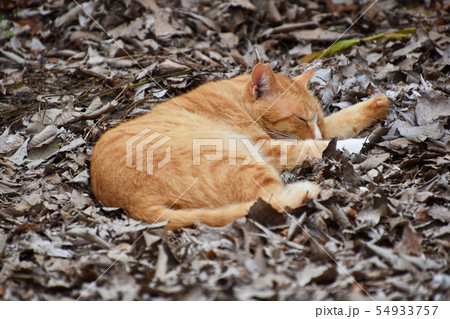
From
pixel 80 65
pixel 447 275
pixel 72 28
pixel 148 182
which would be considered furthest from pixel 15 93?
pixel 447 275

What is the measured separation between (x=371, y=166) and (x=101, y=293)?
2.10 meters

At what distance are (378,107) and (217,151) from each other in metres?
1.72

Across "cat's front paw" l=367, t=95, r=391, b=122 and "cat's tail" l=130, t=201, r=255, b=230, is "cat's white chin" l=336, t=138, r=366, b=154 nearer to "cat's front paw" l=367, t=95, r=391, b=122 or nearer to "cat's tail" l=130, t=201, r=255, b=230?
"cat's front paw" l=367, t=95, r=391, b=122

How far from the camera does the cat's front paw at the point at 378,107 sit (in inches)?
165

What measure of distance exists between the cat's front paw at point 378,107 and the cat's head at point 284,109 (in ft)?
1.64

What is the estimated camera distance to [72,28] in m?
6.02

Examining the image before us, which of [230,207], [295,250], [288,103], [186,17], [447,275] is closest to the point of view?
[447,275]

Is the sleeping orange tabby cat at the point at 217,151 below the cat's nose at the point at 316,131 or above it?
above

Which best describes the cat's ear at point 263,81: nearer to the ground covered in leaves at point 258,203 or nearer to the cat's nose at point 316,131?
the cat's nose at point 316,131

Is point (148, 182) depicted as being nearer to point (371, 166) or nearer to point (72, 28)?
point (371, 166)

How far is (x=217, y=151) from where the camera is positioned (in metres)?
3.32

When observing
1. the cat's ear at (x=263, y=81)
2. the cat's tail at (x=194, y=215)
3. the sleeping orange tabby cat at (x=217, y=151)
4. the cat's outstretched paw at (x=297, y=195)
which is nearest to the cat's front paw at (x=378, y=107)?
the sleeping orange tabby cat at (x=217, y=151)

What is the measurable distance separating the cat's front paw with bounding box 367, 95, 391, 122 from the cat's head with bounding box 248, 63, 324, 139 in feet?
1.64

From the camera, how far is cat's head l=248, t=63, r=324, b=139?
13.2 ft
